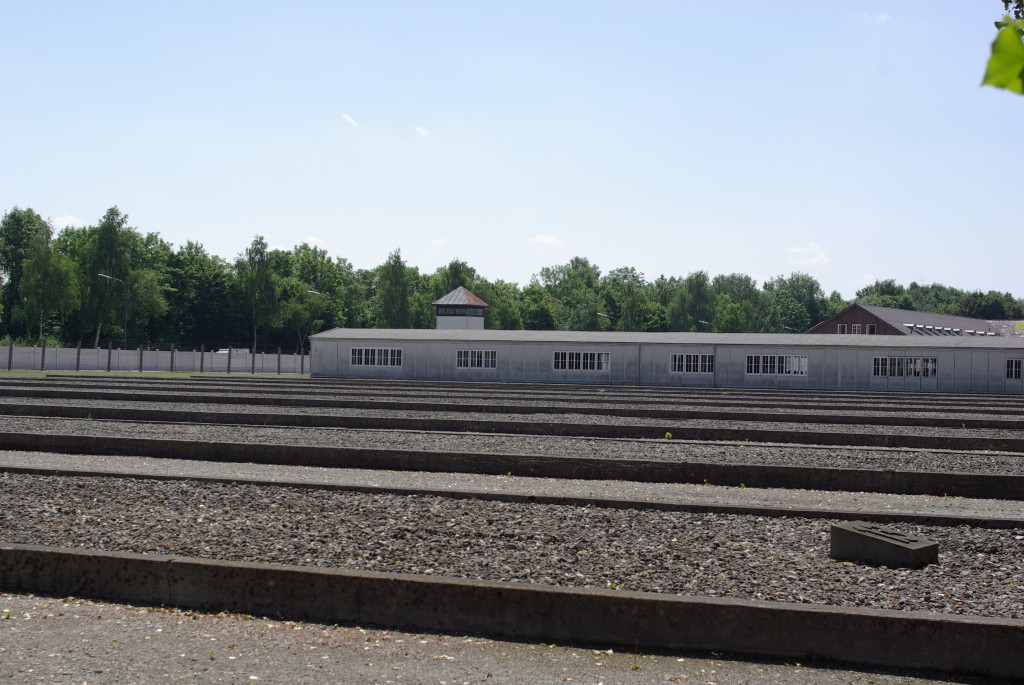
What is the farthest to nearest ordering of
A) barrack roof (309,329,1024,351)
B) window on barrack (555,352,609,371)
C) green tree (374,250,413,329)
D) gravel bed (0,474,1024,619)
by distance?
green tree (374,250,413,329) → window on barrack (555,352,609,371) → barrack roof (309,329,1024,351) → gravel bed (0,474,1024,619)

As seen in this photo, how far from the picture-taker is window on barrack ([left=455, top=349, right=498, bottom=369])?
55.0 meters

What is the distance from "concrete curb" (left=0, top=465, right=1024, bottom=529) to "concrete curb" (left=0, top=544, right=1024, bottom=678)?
3614 millimetres

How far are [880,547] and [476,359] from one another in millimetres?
47228

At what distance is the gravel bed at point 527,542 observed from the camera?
305 inches

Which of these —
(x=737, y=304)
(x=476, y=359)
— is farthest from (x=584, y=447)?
(x=737, y=304)

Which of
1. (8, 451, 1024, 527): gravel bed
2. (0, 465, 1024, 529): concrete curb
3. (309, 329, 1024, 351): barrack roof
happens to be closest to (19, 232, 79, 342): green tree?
(309, 329, 1024, 351): barrack roof

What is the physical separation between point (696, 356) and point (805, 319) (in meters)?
126

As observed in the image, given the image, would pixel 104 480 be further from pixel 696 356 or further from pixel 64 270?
pixel 64 270

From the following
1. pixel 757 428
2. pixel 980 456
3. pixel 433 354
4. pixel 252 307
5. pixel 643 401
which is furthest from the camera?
pixel 252 307

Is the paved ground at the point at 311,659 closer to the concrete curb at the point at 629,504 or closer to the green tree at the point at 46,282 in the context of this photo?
the concrete curb at the point at 629,504

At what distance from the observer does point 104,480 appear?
490 inches

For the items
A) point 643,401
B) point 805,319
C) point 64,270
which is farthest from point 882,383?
point 805,319

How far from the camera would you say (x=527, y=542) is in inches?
359

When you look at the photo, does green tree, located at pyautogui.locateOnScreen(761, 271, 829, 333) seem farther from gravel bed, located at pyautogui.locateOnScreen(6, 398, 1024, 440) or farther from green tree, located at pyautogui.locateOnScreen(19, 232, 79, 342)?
gravel bed, located at pyautogui.locateOnScreen(6, 398, 1024, 440)
